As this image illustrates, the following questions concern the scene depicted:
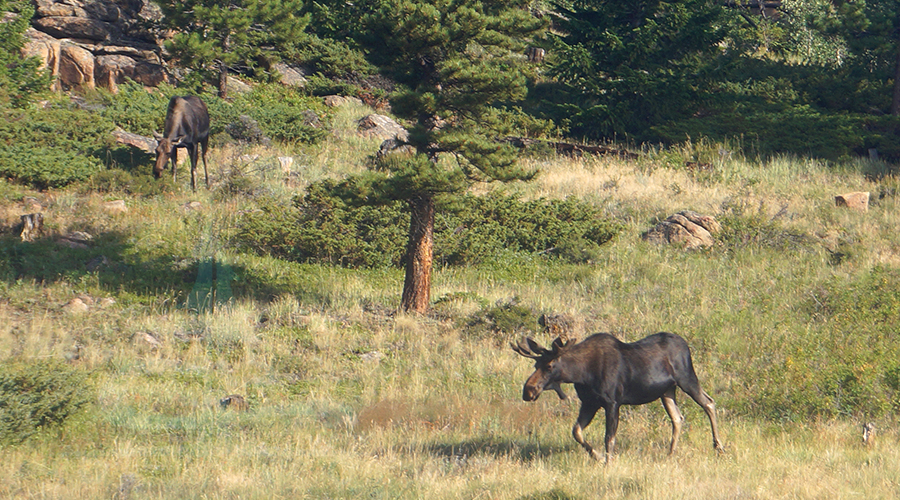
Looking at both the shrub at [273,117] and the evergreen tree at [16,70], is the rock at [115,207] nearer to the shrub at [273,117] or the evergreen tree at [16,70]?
the evergreen tree at [16,70]

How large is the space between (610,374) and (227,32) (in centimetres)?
2277

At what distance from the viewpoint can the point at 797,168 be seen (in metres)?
21.5

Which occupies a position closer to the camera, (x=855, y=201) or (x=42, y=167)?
(x=42, y=167)

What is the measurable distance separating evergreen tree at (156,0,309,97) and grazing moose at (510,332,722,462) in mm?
20668

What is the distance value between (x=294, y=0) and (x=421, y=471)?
23947 millimetres

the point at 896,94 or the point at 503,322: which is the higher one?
the point at 896,94

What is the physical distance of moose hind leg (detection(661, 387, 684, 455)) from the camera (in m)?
7.64

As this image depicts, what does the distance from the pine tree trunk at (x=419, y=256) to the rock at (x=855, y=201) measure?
1069cm

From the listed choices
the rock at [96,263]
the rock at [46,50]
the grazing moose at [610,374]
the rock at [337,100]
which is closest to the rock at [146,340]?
the rock at [96,263]

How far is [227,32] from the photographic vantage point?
26.7m

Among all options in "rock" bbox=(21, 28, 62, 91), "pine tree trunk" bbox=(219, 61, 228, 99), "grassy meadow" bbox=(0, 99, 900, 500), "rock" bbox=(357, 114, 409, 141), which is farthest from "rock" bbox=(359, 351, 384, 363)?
"pine tree trunk" bbox=(219, 61, 228, 99)

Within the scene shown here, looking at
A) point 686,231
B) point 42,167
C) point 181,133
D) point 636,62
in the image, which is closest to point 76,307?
point 42,167

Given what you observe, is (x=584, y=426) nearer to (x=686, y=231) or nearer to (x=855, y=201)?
(x=686, y=231)

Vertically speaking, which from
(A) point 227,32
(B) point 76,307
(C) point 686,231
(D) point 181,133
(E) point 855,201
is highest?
(A) point 227,32
